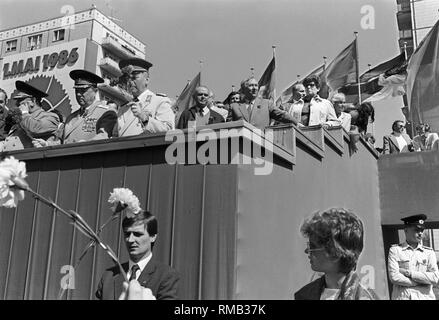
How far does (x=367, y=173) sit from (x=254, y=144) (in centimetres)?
381

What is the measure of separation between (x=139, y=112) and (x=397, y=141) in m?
5.20

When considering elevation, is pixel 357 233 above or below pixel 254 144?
below

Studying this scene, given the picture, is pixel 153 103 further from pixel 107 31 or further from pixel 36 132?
pixel 107 31

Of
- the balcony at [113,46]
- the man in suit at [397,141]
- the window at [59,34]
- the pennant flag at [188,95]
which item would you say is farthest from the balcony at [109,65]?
the man in suit at [397,141]

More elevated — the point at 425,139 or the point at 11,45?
the point at 11,45

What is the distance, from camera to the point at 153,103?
Answer: 4195 mm

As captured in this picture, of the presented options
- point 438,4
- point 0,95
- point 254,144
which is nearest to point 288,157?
point 254,144

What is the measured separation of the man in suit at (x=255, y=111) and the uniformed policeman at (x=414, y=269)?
166 cm

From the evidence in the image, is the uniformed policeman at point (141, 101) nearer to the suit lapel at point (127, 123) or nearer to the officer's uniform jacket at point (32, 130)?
the suit lapel at point (127, 123)

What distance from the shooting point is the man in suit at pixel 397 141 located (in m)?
7.66

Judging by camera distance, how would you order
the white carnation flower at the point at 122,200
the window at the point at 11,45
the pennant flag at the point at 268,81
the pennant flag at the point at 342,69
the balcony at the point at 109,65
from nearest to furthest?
the white carnation flower at the point at 122,200, the pennant flag at the point at 342,69, the pennant flag at the point at 268,81, the balcony at the point at 109,65, the window at the point at 11,45

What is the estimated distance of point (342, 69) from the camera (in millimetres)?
11000

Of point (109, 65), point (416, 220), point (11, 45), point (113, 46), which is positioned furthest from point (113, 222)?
point (11, 45)

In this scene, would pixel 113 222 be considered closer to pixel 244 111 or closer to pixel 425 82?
pixel 244 111
